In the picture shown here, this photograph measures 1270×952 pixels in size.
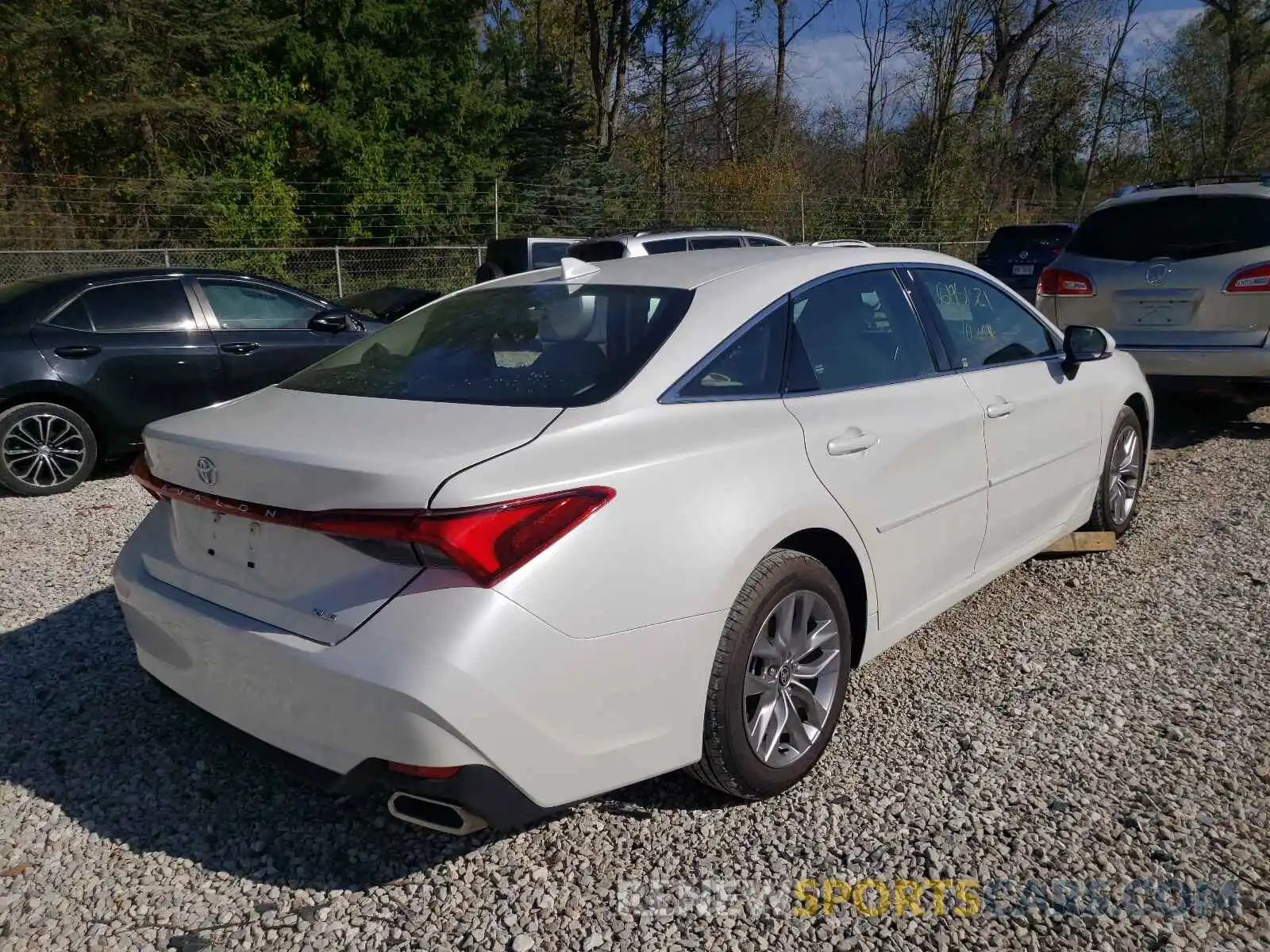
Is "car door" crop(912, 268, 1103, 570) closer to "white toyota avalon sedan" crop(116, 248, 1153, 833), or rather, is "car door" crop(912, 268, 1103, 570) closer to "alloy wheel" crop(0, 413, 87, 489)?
"white toyota avalon sedan" crop(116, 248, 1153, 833)

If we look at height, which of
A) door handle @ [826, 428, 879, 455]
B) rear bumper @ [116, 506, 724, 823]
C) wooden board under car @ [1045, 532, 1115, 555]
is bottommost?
wooden board under car @ [1045, 532, 1115, 555]

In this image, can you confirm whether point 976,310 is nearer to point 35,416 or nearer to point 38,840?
point 38,840

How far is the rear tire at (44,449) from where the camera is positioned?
637 cm

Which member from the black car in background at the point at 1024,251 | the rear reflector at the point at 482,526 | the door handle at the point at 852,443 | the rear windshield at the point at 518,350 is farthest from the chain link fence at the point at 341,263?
the rear reflector at the point at 482,526

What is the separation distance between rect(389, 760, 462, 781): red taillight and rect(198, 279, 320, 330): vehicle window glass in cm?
566

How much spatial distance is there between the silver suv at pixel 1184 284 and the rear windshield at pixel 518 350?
5205 millimetres

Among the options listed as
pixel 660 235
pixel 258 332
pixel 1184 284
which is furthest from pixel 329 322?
pixel 1184 284

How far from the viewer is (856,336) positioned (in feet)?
10.9

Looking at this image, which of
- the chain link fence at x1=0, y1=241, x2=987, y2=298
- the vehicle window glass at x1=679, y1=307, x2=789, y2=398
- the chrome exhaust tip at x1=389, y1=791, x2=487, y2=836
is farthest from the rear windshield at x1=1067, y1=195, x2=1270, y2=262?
the chain link fence at x1=0, y1=241, x2=987, y2=298

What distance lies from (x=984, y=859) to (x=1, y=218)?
1869cm

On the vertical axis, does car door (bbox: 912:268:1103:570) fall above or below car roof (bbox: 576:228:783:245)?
below

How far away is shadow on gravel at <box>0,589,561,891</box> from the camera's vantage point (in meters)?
2.64

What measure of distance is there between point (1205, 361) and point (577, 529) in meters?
5.99

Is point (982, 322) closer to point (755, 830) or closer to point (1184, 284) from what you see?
point (755, 830)
